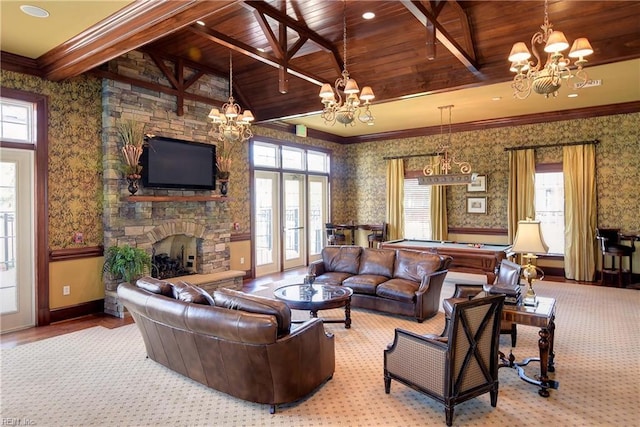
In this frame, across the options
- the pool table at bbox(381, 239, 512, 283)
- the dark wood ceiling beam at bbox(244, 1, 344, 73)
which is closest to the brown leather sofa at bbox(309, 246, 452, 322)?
the pool table at bbox(381, 239, 512, 283)

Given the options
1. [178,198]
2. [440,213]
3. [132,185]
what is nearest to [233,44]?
[132,185]

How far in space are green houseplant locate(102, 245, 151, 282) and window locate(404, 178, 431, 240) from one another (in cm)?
676

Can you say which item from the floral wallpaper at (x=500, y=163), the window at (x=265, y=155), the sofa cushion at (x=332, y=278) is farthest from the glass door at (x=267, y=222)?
the sofa cushion at (x=332, y=278)

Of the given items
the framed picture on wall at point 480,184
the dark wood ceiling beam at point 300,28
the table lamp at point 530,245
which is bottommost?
the table lamp at point 530,245

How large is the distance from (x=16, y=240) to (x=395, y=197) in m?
8.00

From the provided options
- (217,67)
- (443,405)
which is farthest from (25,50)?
(443,405)

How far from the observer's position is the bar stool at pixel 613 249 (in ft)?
22.8

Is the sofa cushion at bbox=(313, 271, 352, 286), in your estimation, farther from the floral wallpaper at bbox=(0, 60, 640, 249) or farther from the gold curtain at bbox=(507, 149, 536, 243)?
the gold curtain at bbox=(507, 149, 536, 243)

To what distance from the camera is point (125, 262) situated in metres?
5.31

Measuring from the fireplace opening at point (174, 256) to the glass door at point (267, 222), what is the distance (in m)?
1.81

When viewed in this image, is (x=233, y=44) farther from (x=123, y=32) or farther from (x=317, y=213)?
(x=317, y=213)

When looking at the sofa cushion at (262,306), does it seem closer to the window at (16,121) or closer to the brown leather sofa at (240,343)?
the brown leather sofa at (240,343)

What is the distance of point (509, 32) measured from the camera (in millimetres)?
4879

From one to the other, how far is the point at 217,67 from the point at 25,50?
2.89 m
